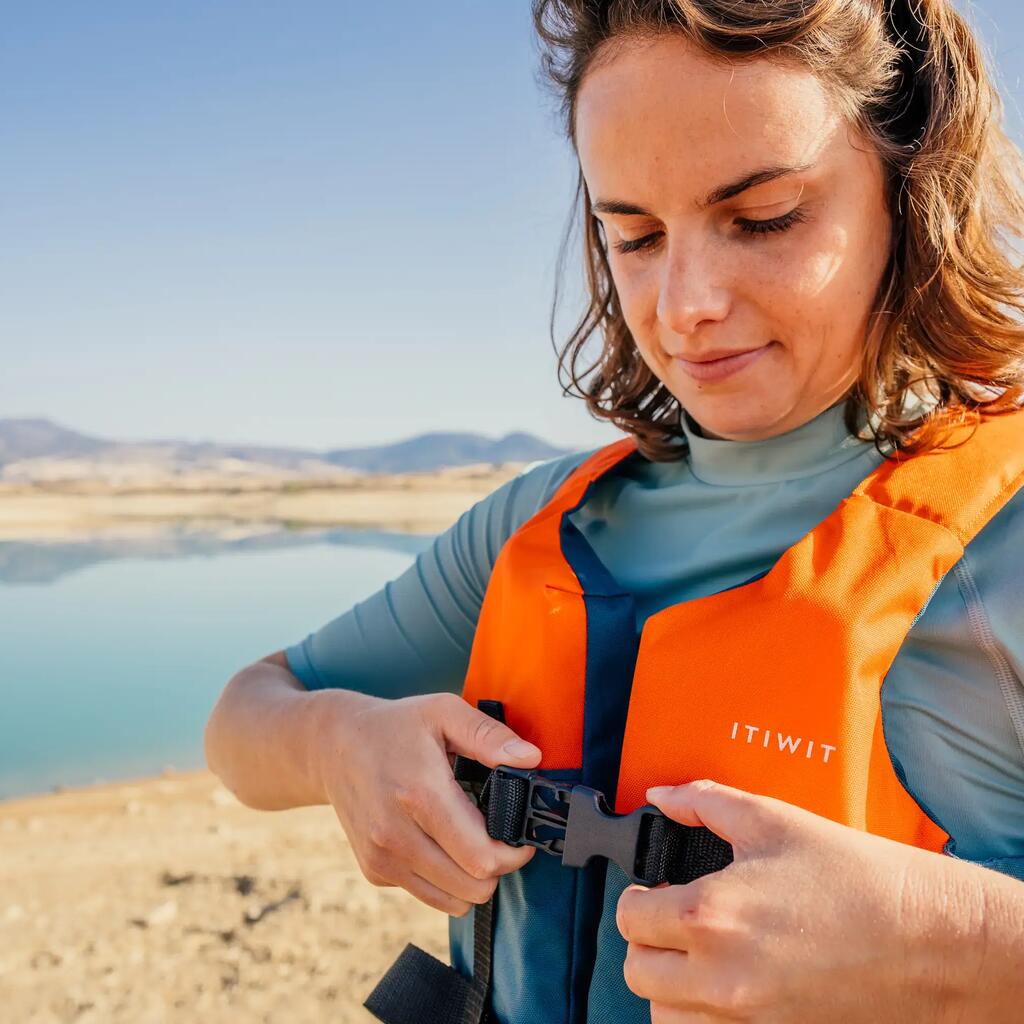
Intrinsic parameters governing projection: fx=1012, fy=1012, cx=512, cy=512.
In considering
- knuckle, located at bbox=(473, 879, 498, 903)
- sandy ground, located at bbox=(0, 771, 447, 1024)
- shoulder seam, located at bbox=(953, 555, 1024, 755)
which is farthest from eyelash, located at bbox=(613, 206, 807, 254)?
sandy ground, located at bbox=(0, 771, 447, 1024)

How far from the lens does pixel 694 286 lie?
1.38 metres

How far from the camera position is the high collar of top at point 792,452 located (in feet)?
4.97

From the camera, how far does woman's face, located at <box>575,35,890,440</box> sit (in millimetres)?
1328

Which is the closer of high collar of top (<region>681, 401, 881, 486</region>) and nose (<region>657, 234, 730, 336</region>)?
nose (<region>657, 234, 730, 336</region>)

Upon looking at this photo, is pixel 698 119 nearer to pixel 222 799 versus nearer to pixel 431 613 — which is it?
Result: pixel 431 613

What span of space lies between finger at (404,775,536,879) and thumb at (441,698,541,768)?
56 mm

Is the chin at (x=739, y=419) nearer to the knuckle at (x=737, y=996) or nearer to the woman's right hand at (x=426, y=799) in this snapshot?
the woman's right hand at (x=426, y=799)

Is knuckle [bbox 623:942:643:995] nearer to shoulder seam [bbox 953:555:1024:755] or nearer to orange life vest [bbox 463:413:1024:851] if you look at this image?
orange life vest [bbox 463:413:1024:851]

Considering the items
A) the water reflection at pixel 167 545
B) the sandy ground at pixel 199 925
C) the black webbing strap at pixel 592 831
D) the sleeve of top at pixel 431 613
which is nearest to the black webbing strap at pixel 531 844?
the black webbing strap at pixel 592 831

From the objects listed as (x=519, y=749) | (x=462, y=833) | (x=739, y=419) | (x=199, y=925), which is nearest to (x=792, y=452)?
(x=739, y=419)

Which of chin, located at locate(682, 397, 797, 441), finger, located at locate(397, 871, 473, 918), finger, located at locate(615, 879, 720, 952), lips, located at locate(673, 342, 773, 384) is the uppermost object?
lips, located at locate(673, 342, 773, 384)

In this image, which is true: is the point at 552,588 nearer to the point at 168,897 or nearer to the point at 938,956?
the point at 938,956

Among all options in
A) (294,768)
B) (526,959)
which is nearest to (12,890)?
(294,768)

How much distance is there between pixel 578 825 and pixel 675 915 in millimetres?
Answer: 255
